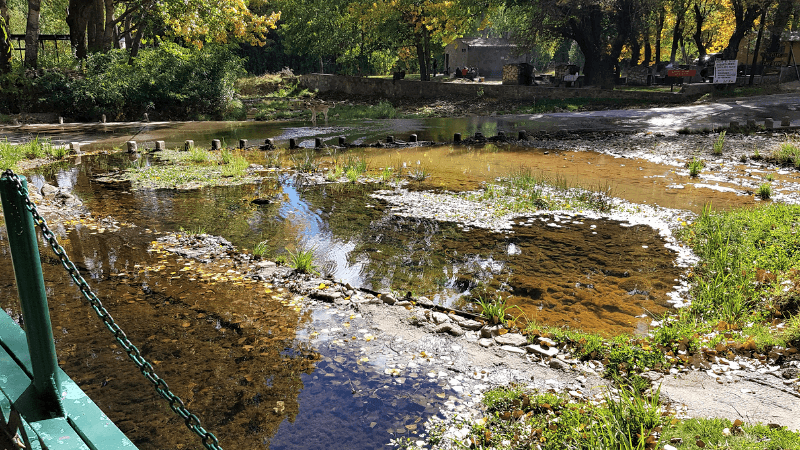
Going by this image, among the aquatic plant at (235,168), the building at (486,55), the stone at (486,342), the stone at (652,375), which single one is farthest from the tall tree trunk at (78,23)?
the building at (486,55)

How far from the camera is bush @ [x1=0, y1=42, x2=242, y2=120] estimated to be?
2352cm

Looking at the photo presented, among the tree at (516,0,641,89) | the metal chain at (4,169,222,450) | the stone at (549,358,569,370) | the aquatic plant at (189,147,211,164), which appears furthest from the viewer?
the tree at (516,0,641,89)

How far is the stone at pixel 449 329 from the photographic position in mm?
5574

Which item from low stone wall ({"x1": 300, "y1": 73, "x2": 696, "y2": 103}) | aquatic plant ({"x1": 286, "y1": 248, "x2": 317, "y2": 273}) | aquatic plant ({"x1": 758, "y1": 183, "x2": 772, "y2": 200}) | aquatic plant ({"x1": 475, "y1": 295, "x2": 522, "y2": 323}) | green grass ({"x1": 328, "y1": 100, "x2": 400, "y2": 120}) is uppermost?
low stone wall ({"x1": 300, "y1": 73, "x2": 696, "y2": 103})

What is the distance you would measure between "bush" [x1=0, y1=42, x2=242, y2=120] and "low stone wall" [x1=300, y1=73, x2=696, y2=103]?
10.4 m

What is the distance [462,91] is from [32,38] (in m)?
21.5

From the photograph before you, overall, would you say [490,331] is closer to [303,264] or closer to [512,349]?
[512,349]

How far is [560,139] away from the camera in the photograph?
1902cm

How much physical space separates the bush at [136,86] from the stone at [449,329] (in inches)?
918

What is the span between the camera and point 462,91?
3244 centimetres

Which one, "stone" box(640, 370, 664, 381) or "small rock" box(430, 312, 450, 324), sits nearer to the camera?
"stone" box(640, 370, 664, 381)

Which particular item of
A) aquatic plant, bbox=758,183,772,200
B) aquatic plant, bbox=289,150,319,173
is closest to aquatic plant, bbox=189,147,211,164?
aquatic plant, bbox=289,150,319,173

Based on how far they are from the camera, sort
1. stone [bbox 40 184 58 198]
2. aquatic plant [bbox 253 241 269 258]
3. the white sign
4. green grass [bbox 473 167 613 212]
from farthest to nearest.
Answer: the white sign, stone [bbox 40 184 58 198], green grass [bbox 473 167 613 212], aquatic plant [bbox 253 241 269 258]

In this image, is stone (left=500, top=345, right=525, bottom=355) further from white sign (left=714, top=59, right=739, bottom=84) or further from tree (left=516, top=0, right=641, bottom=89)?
white sign (left=714, top=59, right=739, bottom=84)
